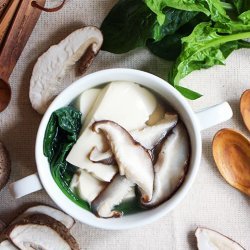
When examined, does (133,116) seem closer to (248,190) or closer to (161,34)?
(161,34)

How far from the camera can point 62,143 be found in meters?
1.11

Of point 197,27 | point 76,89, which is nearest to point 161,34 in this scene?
point 197,27

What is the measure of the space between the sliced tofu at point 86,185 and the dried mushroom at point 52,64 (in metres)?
0.16

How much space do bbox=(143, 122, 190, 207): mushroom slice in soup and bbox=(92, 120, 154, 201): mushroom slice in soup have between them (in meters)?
0.01

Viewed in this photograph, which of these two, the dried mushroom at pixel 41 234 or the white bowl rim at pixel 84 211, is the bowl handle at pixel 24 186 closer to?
the white bowl rim at pixel 84 211

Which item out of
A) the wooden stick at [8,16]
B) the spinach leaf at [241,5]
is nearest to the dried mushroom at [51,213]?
the wooden stick at [8,16]

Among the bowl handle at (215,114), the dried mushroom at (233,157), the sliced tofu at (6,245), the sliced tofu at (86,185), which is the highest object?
the bowl handle at (215,114)

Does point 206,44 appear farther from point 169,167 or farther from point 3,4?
point 3,4

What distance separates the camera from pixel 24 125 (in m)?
1.20

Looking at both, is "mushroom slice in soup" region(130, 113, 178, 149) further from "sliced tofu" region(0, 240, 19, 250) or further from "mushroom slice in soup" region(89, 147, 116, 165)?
"sliced tofu" region(0, 240, 19, 250)


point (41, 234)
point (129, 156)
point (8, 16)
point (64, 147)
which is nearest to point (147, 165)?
point (129, 156)

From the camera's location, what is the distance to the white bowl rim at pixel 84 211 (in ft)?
3.51

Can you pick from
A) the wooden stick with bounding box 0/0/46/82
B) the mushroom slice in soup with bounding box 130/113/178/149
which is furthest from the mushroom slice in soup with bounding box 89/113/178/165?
the wooden stick with bounding box 0/0/46/82

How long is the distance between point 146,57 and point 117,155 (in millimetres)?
227
